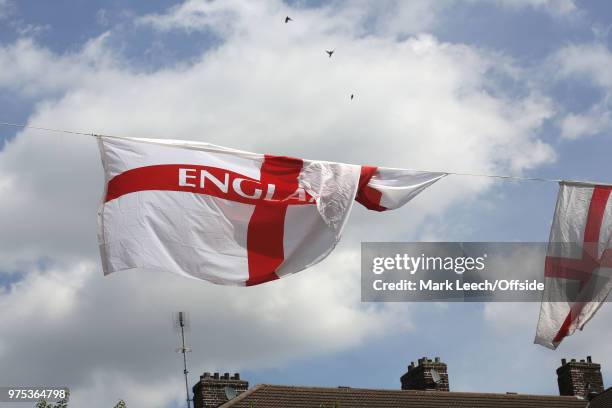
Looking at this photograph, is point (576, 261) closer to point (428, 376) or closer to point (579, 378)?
point (428, 376)

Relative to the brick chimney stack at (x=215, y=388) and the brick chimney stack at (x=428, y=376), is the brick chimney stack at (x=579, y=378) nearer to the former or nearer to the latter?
the brick chimney stack at (x=428, y=376)

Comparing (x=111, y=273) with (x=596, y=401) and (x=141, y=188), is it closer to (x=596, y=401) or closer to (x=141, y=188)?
(x=141, y=188)

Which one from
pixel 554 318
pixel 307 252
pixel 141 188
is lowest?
pixel 554 318

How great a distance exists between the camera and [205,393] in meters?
32.4

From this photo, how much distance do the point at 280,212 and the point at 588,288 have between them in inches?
171

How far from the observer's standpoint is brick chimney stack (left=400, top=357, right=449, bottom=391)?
3506 centimetres

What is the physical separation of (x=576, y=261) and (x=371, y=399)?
1976cm

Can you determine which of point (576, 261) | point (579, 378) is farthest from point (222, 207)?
point (579, 378)

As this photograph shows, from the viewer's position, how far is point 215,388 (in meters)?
32.7

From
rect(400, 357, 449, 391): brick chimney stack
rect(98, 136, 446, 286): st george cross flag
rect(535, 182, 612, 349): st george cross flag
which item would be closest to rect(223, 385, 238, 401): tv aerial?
rect(400, 357, 449, 391): brick chimney stack

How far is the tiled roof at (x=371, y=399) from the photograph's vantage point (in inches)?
1232

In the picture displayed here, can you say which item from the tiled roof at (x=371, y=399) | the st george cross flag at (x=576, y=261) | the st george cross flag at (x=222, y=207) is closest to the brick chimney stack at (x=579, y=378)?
the tiled roof at (x=371, y=399)

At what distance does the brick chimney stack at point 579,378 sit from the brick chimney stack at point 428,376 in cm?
492

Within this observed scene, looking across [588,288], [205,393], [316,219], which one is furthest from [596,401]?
[316,219]
